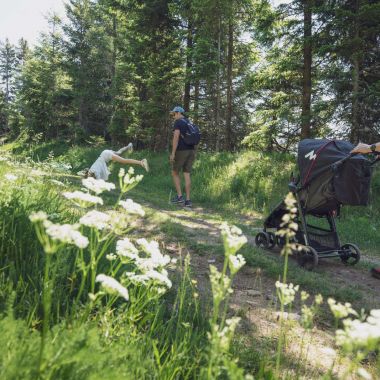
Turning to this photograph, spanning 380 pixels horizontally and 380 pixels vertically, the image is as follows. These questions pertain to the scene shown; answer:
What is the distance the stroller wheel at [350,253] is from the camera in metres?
6.04

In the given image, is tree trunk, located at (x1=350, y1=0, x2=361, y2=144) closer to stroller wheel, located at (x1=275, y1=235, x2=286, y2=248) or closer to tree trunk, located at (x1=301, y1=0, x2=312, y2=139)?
tree trunk, located at (x1=301, y1=0, x2=312, y2=139)

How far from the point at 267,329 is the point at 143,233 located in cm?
305

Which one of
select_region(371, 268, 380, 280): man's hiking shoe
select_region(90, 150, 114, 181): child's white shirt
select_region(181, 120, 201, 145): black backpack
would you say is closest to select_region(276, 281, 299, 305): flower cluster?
select_region(371, 268, 380, 280): man's hiking shoe

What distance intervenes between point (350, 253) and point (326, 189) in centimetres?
130

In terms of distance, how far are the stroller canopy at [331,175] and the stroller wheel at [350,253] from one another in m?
0.75

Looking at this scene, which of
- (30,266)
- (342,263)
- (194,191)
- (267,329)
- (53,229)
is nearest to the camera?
(53,229)

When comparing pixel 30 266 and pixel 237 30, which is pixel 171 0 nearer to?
pixel 237 30

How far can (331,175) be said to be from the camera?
5.45 metres

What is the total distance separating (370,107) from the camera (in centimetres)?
1334

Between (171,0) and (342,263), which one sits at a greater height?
(171,0)

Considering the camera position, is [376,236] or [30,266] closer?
[30,266]

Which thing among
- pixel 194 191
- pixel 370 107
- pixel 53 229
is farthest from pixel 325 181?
pixel 370 107

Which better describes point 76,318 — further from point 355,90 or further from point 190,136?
point 355,90

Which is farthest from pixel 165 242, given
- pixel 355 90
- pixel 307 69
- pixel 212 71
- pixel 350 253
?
pixel 212 71
